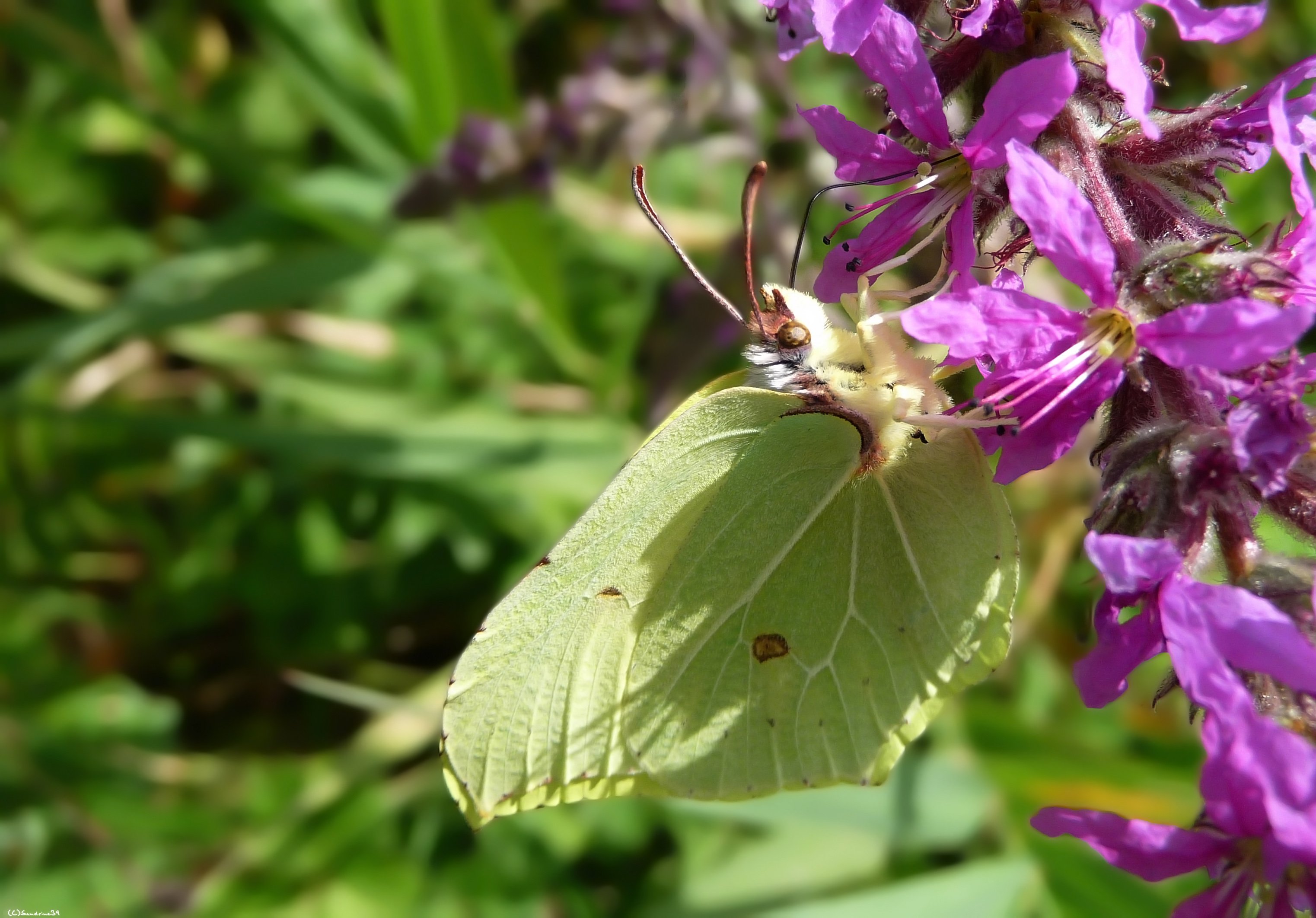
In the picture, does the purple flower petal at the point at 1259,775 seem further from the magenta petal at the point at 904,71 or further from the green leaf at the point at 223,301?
the green leaf at the point at 223,301

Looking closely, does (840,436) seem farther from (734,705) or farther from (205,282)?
(205,282)

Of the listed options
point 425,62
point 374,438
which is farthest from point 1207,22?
point 374,438

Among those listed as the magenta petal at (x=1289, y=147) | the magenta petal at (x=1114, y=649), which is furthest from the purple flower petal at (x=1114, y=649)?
the magenta petal at (x=1289, y=147)

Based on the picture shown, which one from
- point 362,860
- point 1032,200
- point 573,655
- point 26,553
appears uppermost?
point 1032,200

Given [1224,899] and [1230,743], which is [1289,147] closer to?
[1230,743]

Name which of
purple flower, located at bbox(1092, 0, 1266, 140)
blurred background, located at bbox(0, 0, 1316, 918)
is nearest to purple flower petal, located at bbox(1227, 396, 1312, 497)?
purple flower, located at bbox(1092, 0, 1266, 140)

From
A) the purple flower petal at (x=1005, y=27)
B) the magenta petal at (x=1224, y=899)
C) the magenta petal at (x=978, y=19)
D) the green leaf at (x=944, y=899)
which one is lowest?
the green leaf at (x=944, y=899)

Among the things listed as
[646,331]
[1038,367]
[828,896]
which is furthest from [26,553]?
[1038,367]
